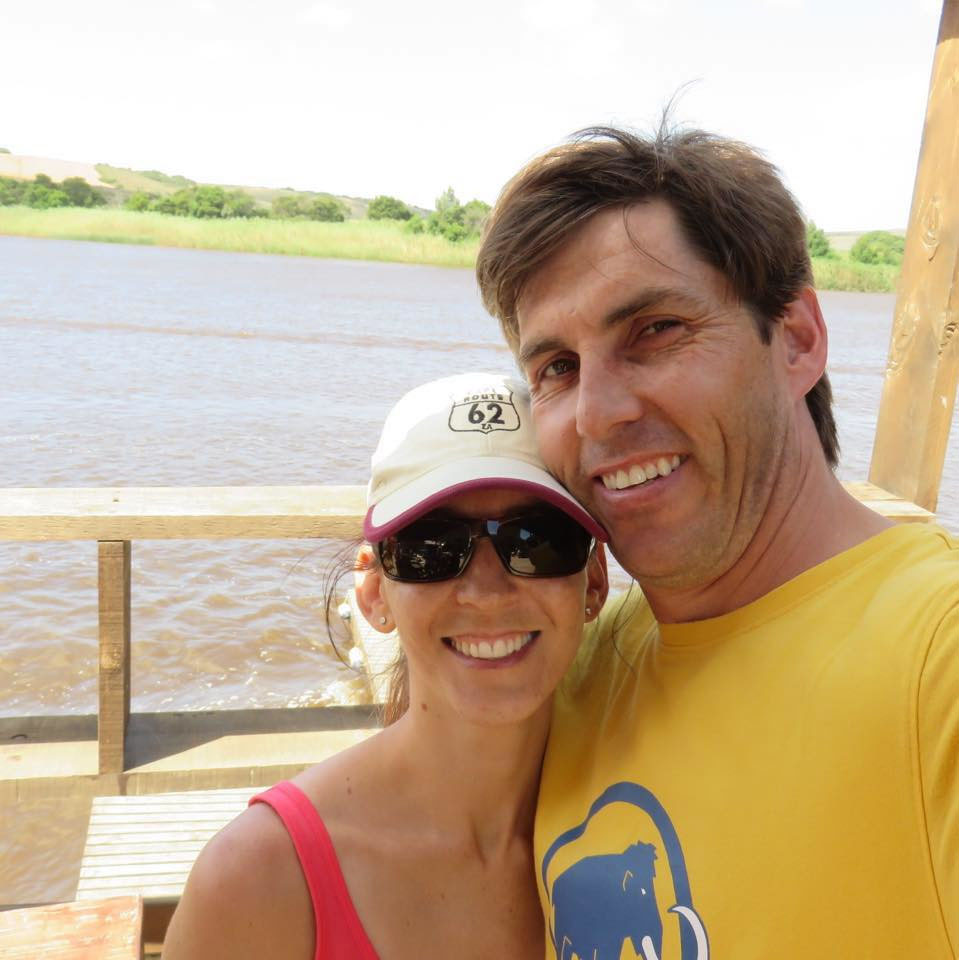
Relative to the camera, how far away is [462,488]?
1400mm

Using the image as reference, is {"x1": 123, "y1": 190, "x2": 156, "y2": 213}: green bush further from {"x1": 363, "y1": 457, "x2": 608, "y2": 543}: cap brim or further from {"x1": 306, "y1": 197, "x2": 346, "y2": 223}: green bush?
{"x1": 363, "y1": 457, "x2": 608, "y2": 543}: cap brim

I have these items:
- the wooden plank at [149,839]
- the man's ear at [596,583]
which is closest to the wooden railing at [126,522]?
the wooden plank at [149,839]

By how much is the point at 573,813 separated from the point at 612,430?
54cm

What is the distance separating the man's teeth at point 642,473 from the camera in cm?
149

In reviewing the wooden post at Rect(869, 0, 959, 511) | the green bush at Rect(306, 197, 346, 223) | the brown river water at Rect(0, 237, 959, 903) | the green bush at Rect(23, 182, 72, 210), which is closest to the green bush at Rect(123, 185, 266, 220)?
the green bush at Rect(306, 197, 346, 223)

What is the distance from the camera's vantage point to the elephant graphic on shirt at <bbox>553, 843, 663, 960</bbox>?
1.25m

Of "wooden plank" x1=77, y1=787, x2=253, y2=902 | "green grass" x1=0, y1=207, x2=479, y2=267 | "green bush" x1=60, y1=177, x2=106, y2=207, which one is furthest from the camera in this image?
"green bush" x1=60, y1=177, x2=106, y2=207

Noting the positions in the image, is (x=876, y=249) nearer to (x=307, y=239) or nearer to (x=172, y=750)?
(x=307, y=239)

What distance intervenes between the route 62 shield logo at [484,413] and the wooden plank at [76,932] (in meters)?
1.09

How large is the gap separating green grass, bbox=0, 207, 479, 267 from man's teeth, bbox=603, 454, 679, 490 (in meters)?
36.5

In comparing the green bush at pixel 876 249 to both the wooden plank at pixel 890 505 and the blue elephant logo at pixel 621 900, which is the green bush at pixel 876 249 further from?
the blue elephant logo at pixel 621 900

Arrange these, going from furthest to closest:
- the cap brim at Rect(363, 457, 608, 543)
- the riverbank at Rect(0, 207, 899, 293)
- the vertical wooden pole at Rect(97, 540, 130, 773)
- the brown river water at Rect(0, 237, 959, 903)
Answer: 1. the riverbank at Rect(0, 207, 899, 293)
2. the brown river water at Rect(0, 237, 959, 903)
3. the vertical wooden pole at Rect(97, 540, 130, 773)
4. the cap brim at Rect(363, 457, 608, 543)

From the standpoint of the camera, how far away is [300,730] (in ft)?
12.3

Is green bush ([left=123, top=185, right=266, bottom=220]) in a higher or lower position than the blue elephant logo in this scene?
higher
